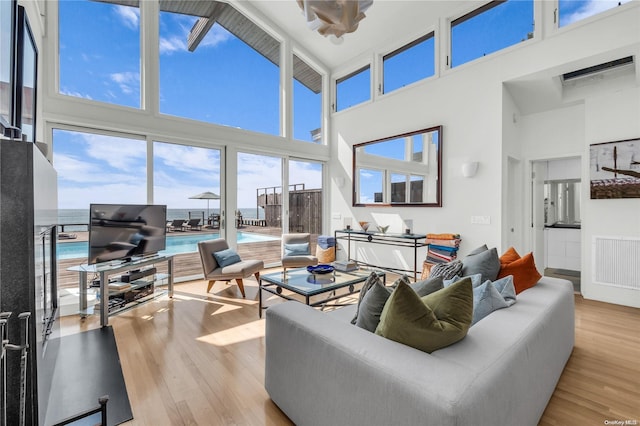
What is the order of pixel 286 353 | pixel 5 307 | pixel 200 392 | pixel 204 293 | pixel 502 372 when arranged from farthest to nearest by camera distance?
1. pixel 204 293
2. pixel 200 392
3. pixel 286 353
4. pixel 5 307
5. pixel 502 372

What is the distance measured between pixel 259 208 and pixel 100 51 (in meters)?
3.19

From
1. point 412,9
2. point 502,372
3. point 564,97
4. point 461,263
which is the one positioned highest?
point 412,9

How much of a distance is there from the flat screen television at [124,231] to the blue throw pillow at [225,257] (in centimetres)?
71

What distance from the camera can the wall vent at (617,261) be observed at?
3.49 m

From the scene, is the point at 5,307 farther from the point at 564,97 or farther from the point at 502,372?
the point at 564,97

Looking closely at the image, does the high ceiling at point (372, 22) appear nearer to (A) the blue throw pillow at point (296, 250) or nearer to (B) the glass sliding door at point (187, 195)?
(B) the glass sliding door at point (187, 195)

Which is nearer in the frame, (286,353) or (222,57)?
(286,353)

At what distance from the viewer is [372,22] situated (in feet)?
16.8

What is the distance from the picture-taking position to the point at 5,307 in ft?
4.07

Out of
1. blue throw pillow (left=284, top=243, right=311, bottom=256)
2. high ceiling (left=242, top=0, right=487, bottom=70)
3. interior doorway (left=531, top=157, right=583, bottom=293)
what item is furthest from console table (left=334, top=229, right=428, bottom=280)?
high ceiling (left=242, top=0, right=487, bottom=70)

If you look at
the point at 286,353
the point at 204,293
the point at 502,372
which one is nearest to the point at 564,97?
the point at 502,372

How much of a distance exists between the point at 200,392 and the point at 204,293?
2.31 meters

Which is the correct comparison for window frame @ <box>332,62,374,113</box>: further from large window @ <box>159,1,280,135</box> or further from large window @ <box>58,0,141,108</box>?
large window @ <box>58,0,141,108</box>

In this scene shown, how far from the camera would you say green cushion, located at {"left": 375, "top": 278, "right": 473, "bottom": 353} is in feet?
4.03
